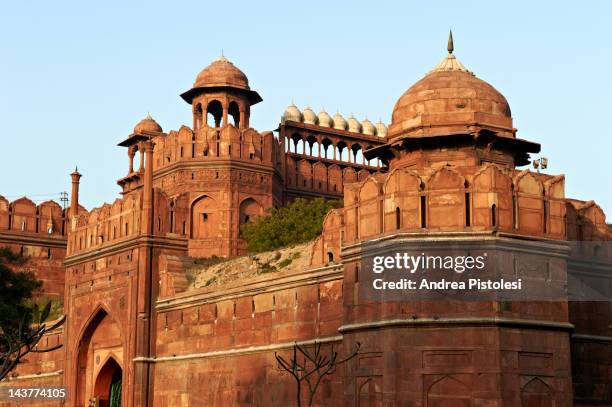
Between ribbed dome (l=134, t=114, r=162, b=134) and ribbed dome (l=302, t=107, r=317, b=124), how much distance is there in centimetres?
553

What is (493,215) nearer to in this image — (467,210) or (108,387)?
(467,210)

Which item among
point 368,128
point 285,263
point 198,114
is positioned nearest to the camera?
point 285,263

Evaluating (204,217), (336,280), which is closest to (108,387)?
(204,217)

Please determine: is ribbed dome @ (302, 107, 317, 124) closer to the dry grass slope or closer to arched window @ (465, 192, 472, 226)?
the dry grass slope

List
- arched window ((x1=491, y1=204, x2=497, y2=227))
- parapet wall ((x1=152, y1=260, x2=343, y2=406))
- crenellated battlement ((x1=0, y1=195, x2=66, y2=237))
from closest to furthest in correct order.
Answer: arched window ((x1=491, y1=204, x2=497, y2=227)) → parapet wall ((x1=152, y1=260, x2=343, y2=406)) → crenellated battlement ((x1=0, y1=195, x2=66, y2=237))

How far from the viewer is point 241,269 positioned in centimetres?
2922

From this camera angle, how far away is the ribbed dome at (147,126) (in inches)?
1687

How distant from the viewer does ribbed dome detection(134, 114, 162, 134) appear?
42844 mm

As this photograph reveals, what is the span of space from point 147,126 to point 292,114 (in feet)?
18.2

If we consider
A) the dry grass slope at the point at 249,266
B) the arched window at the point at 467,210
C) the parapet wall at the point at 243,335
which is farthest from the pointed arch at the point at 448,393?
the dry grass slope at the point at 249,266

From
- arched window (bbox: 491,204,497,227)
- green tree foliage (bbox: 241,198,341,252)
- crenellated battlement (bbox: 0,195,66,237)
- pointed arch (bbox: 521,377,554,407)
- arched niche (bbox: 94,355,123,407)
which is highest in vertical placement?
A: crenellated battlement (bbox: 0,195,66,237)

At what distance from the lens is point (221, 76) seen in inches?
1495

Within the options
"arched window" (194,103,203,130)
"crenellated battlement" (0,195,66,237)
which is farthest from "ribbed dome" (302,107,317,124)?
"crenellated battlement" (0,195,66,237)

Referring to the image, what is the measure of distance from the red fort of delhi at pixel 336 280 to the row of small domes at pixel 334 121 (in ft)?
9.20
